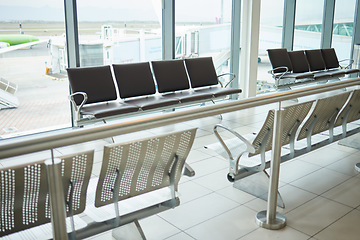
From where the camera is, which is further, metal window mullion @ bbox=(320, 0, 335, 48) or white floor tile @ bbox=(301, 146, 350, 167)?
metal window mullion @ bbox=(320, 0, 335, 48)

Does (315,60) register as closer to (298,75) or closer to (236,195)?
(298,75)

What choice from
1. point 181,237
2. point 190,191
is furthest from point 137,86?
point 181,237

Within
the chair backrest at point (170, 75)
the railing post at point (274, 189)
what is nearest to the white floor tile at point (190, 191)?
the railing post at point (274, 189)

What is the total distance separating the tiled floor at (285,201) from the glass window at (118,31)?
1.91 metres

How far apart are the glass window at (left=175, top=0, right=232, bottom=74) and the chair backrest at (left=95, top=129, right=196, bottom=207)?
445 centimetres

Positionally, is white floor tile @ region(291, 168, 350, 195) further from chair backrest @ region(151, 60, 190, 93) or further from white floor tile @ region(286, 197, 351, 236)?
chair backrest @ region(151, 60, 190, 93)

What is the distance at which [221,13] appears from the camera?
274 inches

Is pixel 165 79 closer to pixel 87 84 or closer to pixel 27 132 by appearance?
pixel 87 84

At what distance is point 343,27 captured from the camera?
383 inches

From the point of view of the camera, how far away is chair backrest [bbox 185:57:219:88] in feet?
18.7

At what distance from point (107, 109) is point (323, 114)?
2.35m

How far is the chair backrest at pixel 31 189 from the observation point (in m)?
1.59

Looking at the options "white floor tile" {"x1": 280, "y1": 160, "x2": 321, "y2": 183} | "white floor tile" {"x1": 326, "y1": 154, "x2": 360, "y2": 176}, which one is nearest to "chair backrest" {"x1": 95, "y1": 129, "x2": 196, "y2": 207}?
"white floor tile" {"x1": 280, "y1": 160, "x2": 321, "y2": 183}

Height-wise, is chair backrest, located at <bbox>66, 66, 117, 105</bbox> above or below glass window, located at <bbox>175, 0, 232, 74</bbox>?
below
